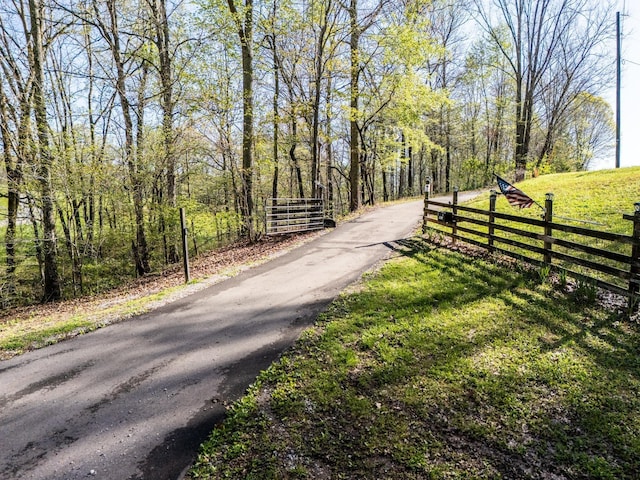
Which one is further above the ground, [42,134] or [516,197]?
[42,134]

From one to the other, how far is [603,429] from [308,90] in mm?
18620

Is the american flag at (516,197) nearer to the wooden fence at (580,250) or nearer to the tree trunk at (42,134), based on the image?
the wooden fence at (580,250)

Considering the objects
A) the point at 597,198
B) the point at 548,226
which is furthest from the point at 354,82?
the point at 548,226

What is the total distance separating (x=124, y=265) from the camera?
14719 millimetres

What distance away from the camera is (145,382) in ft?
13.2

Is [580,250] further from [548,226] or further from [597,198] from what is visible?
[597,198]

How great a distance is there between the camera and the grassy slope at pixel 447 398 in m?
2.89

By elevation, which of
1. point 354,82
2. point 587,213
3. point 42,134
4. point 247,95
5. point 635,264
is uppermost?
point 354,82

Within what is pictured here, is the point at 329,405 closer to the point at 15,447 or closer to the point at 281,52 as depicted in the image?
the point at 15,447

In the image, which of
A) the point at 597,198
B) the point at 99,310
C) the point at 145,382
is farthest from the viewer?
the point at 597,198

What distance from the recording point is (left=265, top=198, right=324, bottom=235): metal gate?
1323cm

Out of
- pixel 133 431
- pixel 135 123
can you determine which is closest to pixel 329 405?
pixel 133 431

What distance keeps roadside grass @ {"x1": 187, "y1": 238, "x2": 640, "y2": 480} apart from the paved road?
15.2 inches

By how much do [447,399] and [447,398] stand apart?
0.01m
